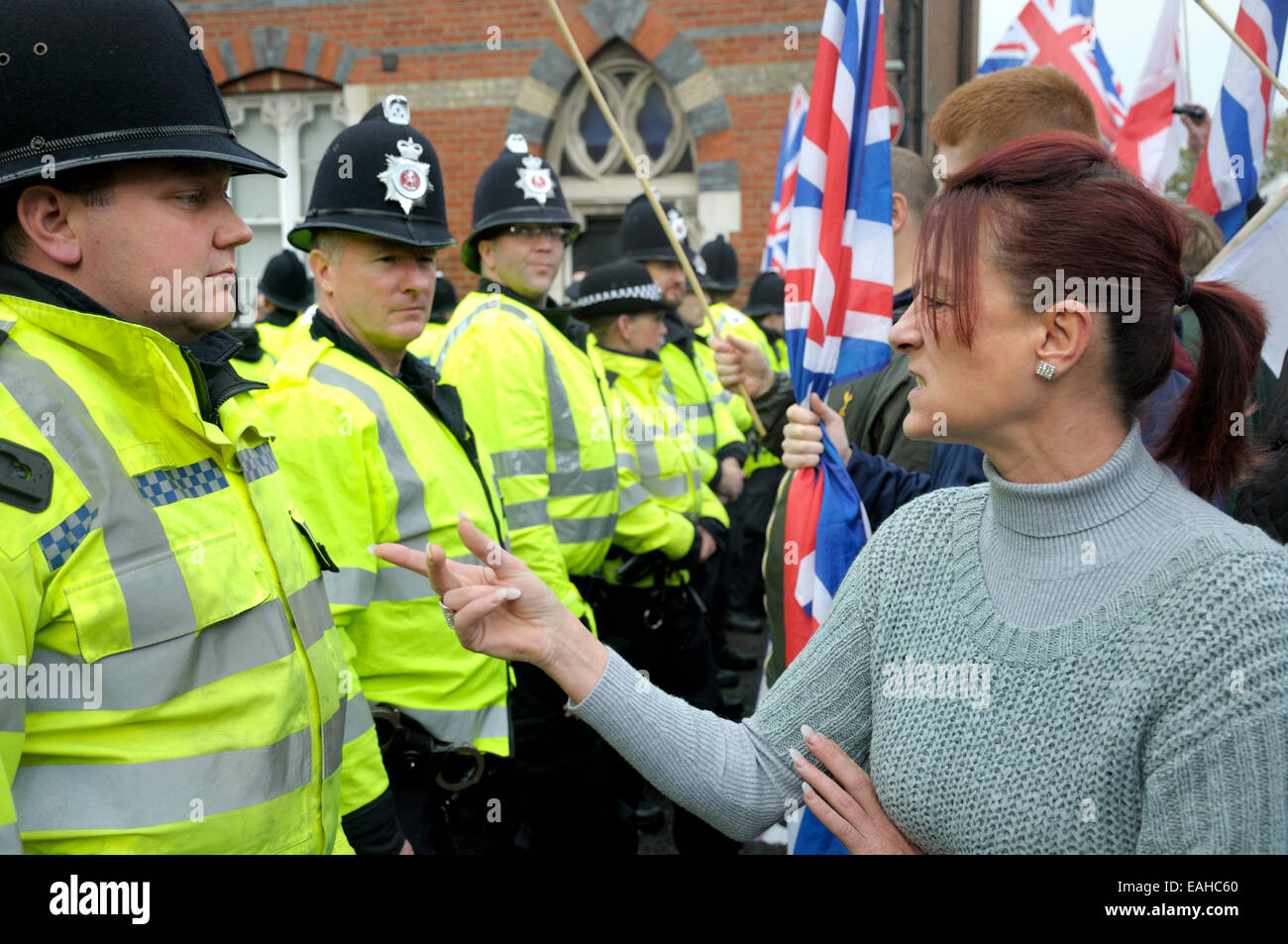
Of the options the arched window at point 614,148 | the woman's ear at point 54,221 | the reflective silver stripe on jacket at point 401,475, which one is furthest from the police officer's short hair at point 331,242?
the arched window at point 614,148

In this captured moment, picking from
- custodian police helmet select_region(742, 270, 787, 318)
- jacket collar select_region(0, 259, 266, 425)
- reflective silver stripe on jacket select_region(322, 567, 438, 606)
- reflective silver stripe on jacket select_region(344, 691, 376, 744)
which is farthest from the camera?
custodian police helmet select_region(742, 270, 787, 318)

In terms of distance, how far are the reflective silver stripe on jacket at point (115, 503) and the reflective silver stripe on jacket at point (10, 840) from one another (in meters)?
0.27

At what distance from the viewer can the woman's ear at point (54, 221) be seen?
62.8 inches

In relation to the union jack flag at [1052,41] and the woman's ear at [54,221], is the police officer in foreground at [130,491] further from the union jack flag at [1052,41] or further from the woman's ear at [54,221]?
the union jack flag at [1052,41]

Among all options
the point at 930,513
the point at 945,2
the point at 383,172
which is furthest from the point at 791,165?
the point at 945,2

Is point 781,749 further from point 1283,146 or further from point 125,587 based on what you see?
point 1283,146

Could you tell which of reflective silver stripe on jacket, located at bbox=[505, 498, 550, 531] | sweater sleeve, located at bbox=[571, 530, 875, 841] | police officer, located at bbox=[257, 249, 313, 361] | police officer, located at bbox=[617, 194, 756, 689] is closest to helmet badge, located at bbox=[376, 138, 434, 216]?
reflective silver stripe on jacket, located at bbox=[505, 498, 550, 531]

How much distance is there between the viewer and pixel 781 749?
185 centimetres

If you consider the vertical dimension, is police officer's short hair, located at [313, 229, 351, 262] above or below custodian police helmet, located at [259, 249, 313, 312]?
below

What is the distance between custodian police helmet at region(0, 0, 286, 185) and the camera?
5.12 feet

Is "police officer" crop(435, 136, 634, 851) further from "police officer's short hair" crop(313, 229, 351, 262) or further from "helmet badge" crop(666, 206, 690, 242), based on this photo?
"helmet badge" crop(666, 206, 690, 242)

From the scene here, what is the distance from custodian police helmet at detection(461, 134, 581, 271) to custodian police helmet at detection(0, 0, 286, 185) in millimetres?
2618

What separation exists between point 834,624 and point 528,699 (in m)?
2.01

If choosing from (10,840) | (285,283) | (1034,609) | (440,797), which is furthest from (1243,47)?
(285,283)
